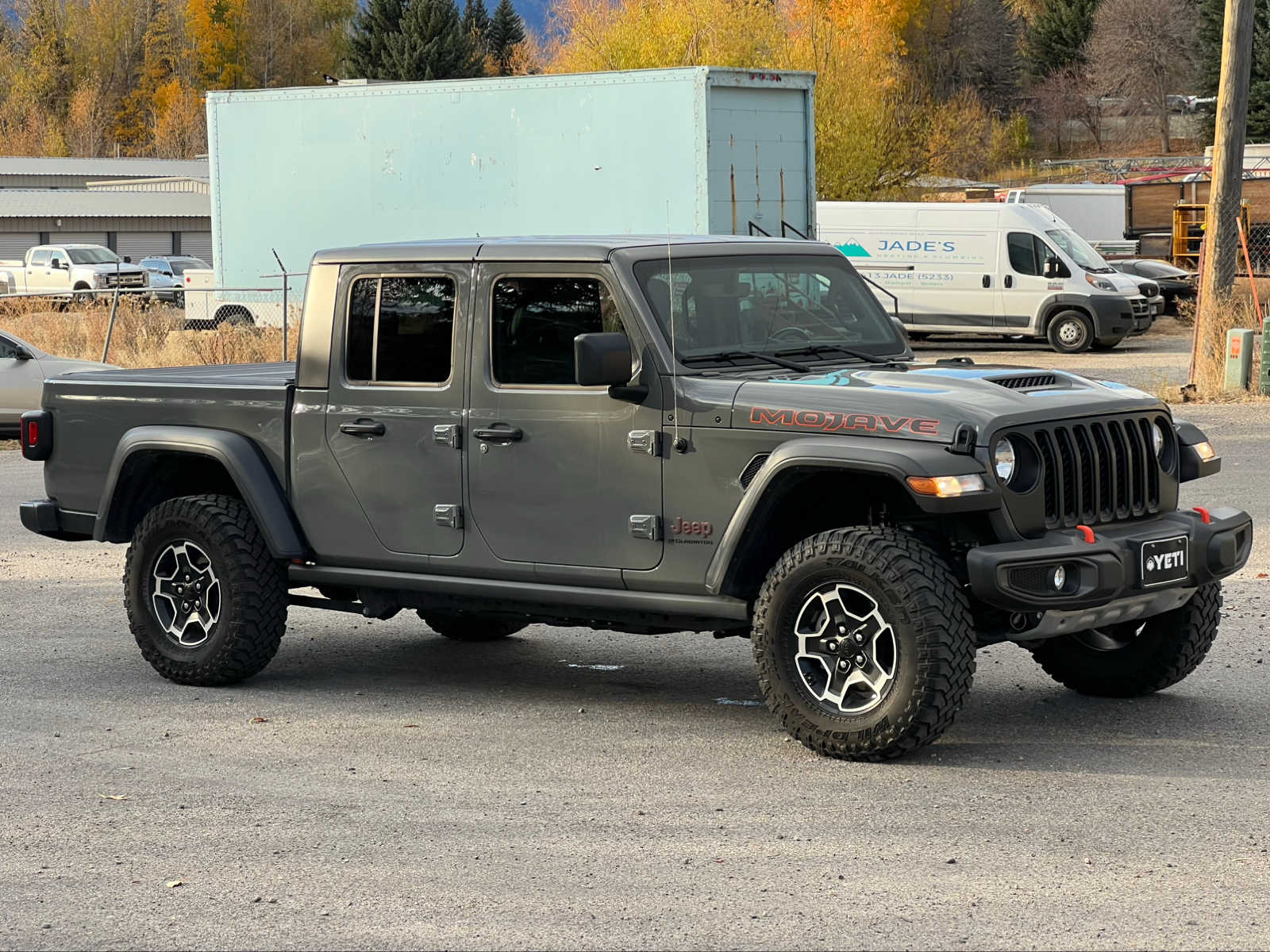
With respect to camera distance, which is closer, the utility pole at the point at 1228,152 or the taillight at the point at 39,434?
the taillight at the point at 39,434

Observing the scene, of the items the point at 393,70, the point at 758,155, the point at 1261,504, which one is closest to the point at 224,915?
the point at 1261,504

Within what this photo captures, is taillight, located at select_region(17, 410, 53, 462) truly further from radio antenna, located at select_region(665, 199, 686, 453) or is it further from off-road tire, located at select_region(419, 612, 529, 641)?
radio antenna, located at select_region(665, 199, 686, 453)

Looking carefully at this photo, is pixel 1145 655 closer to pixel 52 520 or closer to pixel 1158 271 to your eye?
pixel 52 520

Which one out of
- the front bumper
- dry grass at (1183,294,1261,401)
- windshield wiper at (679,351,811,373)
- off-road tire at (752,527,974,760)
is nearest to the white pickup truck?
dry grass at (1183,294,1261,401)

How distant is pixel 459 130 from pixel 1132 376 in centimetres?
948

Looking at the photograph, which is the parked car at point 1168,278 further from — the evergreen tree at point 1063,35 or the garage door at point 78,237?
the evergreen tree at point 1063,35

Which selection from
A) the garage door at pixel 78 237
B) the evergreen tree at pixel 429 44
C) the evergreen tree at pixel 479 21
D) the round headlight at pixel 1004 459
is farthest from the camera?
the evergreen tree at pixel 479 21

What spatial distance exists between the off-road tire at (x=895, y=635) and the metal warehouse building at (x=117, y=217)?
64783 mm

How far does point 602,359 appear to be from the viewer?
655cm

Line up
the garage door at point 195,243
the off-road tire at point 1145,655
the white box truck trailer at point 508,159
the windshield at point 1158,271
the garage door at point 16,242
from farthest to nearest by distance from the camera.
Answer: the garage door at point 195,243, the garage door at point 16,242, the windshield at point 1158,271, the white box truck trailer at point 508,159, the off-road tire at point 1145,655

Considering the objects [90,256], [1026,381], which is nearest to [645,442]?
[1026,381]

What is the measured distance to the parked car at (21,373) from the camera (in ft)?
63.0

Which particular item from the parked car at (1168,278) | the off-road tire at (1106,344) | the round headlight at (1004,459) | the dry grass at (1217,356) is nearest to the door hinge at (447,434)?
the round headlight at (1004,459)

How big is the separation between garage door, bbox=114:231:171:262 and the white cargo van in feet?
167
